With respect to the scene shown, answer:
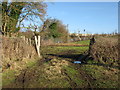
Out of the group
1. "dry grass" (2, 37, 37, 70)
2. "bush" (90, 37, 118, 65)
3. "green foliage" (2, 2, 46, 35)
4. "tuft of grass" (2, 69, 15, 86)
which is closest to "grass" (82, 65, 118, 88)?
"bush" (90, 37, 118, 65)

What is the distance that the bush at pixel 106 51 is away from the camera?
952cm

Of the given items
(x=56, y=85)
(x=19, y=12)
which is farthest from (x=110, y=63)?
(x=19, y=12)

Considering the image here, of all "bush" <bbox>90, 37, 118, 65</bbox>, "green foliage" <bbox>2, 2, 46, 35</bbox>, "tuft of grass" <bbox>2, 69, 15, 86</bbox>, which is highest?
"green foliage" <bbox>2, 2, 46, 35</bbox>

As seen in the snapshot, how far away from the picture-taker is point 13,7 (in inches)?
682

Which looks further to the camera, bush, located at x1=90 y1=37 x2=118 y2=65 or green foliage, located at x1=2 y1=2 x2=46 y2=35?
green foliage, located at x1=2 y1=2 x2=46 y2=35

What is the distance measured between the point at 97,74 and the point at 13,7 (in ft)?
46.2

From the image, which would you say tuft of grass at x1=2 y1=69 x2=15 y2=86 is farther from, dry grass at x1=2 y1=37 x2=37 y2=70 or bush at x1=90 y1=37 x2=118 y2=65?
bush at x1=90 y1=37 x2=118 y2=65

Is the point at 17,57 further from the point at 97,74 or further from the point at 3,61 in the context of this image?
the point at 97,74

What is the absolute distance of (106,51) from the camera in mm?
9820

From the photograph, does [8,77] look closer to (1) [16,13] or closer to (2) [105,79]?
(2) [105,79]

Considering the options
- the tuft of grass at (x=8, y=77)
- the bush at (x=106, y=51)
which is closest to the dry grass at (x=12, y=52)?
the tuft of grass at (x=8, y=77)

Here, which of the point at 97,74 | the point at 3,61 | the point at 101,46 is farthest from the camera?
the point at 101,46

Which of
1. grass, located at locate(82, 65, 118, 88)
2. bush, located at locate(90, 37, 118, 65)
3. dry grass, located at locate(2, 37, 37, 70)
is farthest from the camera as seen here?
bush, located at locate(90, 37, 118, 65)

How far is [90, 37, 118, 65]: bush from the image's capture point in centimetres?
952
